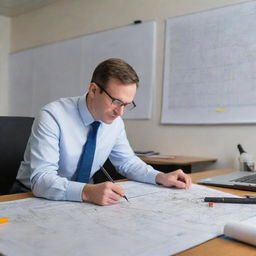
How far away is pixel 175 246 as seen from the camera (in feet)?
2.29

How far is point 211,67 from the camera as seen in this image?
2506 mm

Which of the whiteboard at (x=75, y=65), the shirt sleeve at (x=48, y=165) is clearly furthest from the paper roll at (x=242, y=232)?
the whiteboard at (x=75, y=65)

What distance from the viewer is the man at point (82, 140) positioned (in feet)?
3.76

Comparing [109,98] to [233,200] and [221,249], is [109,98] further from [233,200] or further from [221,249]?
[221,249]

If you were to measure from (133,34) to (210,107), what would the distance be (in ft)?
3.25

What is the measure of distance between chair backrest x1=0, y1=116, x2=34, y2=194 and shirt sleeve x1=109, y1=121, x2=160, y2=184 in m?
0.52

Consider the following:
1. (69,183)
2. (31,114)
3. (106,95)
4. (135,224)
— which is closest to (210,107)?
(106,95)

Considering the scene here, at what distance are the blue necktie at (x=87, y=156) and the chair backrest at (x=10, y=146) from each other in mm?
503

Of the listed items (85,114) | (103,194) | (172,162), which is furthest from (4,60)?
(103,194)

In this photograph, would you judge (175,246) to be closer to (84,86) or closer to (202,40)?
(202,40)

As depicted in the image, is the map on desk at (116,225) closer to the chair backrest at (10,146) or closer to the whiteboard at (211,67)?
the chair backrest at (10,146)

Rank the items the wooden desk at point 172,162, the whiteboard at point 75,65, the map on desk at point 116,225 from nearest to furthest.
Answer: the map on desk at point 116,225, the wooden desk at point 172,162, the whiteboard at point 75,65

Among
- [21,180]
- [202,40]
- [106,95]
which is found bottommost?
[21,180]

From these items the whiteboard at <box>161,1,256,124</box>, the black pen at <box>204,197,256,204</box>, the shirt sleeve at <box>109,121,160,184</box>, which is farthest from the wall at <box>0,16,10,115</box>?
the black pen at <box>204,197,256,204</box>
